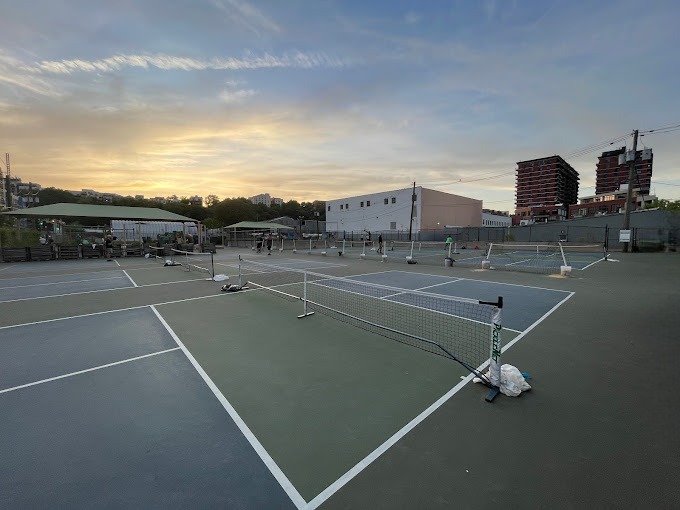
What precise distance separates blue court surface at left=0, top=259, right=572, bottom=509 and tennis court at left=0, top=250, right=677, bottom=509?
2 centimetres

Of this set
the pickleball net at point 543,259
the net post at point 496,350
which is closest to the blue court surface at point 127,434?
the net post at point 496,350

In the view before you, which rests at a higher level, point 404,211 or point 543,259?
point 404,211

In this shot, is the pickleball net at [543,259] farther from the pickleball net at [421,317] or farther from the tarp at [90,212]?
the tarp at [90,212]

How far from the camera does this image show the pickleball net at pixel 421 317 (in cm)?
465

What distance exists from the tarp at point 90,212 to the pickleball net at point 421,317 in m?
23.2

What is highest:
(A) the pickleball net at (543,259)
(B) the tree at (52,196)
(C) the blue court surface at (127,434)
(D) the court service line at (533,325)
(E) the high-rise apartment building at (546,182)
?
(E) the high-rise apartment building at (546,182)

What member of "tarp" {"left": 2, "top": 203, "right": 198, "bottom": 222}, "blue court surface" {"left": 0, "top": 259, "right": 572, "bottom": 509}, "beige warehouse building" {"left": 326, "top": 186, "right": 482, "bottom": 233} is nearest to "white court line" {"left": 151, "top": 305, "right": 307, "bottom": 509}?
"blue court surface" {"left": 0, "top": 259, "right": 572, "bottom": 509}

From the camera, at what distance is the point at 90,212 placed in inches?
1032

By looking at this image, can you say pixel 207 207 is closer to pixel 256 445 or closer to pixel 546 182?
pixel 256 445

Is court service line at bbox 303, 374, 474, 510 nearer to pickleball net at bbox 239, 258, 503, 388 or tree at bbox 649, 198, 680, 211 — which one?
pickleball net at bbox 239, 258, 503, 388

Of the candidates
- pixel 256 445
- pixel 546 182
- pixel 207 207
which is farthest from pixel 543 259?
pixel 546 182

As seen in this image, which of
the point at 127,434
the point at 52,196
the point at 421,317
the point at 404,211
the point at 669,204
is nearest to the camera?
the point at 127,434

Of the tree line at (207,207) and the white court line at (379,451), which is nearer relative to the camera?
the white court line at (379,451)

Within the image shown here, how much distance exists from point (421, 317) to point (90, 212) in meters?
31.0
